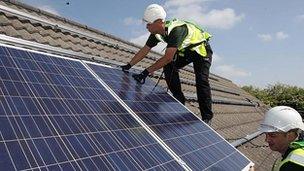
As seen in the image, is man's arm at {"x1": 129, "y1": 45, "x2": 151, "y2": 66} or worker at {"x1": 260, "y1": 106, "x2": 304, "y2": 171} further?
man's arm at {"x1": 129, "y1": 45, "x2": 151, "y2": 66}

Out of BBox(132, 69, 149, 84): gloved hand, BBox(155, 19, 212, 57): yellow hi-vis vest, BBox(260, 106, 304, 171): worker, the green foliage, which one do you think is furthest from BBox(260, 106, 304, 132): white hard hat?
the green foliage

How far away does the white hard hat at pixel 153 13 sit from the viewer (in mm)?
5836

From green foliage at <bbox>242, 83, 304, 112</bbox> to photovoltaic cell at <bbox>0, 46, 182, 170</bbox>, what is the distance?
3328 cm

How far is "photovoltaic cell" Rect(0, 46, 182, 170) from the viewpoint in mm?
2693

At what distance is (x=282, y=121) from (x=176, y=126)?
4.06 feet

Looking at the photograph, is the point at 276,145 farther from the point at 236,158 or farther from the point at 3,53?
the point at 3,53

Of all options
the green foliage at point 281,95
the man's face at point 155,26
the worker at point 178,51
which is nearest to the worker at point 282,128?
the worker at point 178,51

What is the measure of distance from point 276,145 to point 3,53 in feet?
8.92

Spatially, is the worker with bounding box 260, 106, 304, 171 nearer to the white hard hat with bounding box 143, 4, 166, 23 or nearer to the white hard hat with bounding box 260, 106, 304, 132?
the white hard hat with bounding box 260, 106, 304, 132

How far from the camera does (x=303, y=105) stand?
35.6 meters

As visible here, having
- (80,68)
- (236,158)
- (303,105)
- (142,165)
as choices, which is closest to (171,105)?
(236,158)

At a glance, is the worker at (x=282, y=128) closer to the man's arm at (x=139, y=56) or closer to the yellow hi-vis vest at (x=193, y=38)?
the yellow hi-vis vest at (x=193, y=38)

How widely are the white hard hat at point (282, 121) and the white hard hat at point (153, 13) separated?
7.31 ft

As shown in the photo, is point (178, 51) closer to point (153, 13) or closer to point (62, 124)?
point (153, 13)
